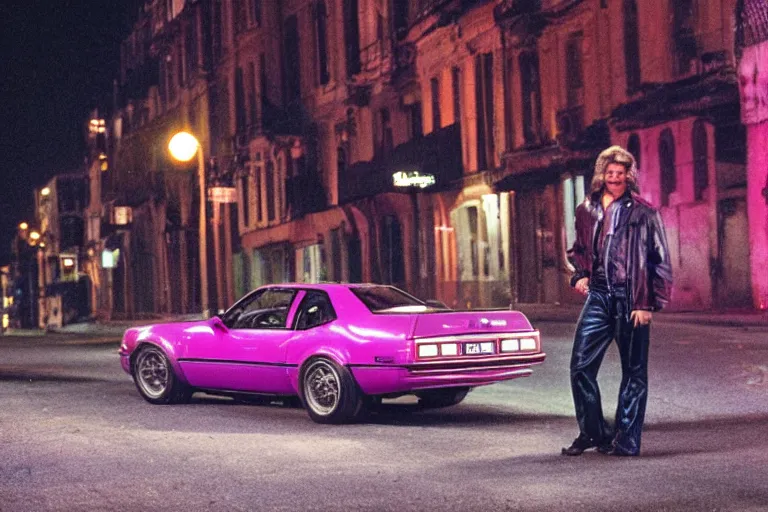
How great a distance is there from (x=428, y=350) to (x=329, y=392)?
40.1 inches

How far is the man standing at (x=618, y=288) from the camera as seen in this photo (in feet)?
27.5

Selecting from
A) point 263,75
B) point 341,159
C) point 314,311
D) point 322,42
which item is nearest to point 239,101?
point 263,75

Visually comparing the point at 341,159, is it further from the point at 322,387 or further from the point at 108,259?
the point at 322,387

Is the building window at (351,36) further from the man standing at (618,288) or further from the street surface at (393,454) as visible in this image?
the man standing at (618,288)

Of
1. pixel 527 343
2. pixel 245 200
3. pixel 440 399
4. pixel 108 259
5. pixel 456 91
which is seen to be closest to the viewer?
pixel 527 343

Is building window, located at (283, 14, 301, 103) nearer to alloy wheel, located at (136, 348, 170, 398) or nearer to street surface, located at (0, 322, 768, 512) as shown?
street surface, located at (0, 322, 768, 512)

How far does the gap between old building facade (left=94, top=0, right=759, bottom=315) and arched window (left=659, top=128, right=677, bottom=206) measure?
1.6 inches

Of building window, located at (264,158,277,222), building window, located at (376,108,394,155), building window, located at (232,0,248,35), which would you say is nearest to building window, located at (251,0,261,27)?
building window, located at (232,0,248,35)

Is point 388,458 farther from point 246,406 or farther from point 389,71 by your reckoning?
point 389,71

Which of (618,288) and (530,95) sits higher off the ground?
(530,95)

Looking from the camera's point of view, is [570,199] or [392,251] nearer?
[570,199]

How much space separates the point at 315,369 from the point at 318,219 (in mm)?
36004

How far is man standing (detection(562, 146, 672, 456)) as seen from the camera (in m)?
8.38

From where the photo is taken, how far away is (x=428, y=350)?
10727 mm
